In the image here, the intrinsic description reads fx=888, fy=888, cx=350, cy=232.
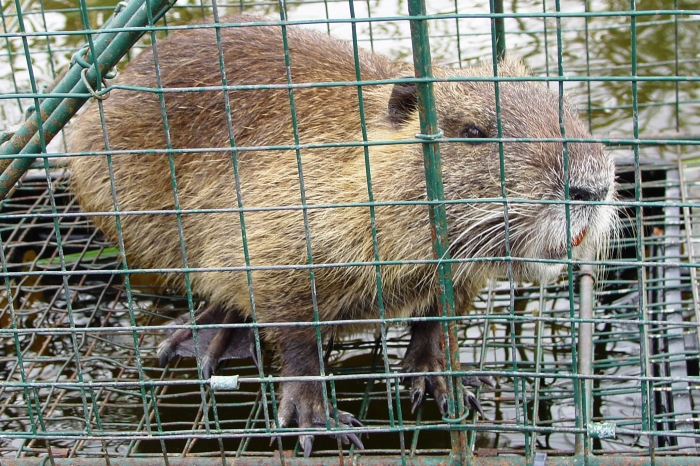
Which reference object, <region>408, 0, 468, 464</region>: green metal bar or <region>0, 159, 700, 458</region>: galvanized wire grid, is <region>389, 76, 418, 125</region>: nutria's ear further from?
<region>0, 159, 700, 458</region>: galvanized wire grid

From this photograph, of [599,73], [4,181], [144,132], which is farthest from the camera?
[599,73]

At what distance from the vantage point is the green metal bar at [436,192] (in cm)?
244

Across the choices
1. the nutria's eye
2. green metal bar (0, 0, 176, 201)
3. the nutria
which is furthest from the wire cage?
the nutria's eye

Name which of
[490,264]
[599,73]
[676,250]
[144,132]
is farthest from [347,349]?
[599,73]

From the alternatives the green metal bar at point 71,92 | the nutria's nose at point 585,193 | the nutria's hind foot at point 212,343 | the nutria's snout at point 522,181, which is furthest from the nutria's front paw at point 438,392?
the green metal bar at point 71,92

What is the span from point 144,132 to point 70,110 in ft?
3.58

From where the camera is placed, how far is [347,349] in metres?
3.97

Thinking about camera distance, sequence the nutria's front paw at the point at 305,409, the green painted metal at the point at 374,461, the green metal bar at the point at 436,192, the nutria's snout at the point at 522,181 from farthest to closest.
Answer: the nutria's front paw at the point at 305,409 < the nutria's snout at the point at 522,181 < the green painted metal at the point at 374,461 < the green metal bar at the point at 436,192

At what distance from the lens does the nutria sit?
2971 mm

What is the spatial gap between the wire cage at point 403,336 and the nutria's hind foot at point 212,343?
3.1 inches

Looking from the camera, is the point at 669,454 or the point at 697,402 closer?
the point at 669,454

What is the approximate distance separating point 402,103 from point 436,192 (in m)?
0.76

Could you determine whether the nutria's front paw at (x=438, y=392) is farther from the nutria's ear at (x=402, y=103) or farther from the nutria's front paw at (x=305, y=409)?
the nutria's ear at (x=402, y=103)

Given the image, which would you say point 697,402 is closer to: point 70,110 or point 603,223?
point 603,223
